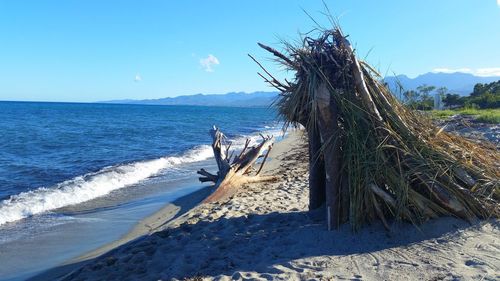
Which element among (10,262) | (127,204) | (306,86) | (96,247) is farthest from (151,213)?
(306,86)

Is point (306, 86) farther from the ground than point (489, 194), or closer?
farther from the ground

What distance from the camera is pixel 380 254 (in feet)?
15.6

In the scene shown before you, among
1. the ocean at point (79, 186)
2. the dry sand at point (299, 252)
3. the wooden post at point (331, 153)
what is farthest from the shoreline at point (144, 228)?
the wooden post at point (331, 153)

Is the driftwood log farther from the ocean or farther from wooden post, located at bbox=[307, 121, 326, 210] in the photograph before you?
wooden post, located at bbox=[307, 121, 326, 210]

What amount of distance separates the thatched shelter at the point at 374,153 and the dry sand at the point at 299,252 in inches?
10.1

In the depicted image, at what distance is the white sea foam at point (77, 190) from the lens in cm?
952

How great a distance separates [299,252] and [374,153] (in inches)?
61.0

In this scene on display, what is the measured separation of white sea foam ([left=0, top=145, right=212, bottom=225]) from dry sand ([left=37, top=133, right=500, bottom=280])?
4.10 metres

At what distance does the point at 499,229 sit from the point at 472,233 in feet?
1.11

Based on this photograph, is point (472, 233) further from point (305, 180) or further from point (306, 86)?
point (305, 180)

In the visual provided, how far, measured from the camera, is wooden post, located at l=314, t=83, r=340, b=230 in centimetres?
551

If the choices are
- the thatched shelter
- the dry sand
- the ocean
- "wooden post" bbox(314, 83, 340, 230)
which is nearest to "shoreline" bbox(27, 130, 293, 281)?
the ocean

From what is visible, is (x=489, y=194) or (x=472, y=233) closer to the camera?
(x=472, y=233)

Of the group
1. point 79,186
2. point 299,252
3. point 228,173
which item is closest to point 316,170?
point 299,252
